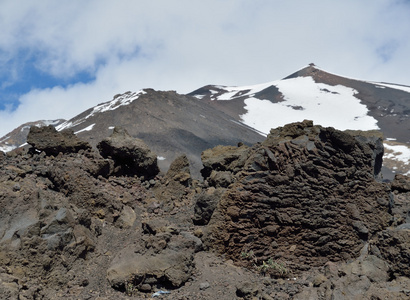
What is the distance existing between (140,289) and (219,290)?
1.29m

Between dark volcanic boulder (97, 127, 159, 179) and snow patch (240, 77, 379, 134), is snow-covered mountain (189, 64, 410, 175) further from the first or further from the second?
dark volcanic boulder (97, 127, 159, 179)

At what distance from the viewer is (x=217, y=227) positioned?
718 cm

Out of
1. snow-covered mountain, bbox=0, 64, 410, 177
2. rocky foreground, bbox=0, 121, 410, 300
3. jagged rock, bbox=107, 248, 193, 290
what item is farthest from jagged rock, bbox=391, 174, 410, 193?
snow-covered mountain, bbox=0, 64, 410, 177

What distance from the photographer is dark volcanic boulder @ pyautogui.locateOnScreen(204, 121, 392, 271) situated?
23.5ft

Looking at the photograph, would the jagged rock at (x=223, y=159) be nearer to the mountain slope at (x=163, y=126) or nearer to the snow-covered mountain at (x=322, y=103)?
the mountain slope at (x=163, y=126)

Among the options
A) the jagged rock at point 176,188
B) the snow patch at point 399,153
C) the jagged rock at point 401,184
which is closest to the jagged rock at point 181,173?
the jagged rock at point 176,188

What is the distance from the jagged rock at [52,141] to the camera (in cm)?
956

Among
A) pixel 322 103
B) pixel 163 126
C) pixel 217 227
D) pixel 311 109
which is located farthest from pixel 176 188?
pixel 322 103

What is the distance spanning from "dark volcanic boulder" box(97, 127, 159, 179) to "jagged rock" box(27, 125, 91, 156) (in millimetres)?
640

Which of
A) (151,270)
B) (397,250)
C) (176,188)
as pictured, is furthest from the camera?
(176,188)

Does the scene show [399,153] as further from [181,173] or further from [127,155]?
[127,155]

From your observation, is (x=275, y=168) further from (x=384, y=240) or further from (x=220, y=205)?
(x=384, y=240)

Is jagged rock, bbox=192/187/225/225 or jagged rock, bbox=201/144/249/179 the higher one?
jagged rock, bbox=201/144/249/179

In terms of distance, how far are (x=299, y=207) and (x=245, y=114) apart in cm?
4565
